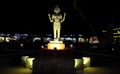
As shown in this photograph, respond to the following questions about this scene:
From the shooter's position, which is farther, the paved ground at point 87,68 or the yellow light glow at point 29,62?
the yellow light glow at point 29,62

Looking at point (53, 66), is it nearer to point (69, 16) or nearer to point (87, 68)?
point (87, 68)

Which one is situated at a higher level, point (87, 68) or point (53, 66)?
point (53, 66)

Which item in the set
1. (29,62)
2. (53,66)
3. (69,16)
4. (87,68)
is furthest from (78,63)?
(69,16)

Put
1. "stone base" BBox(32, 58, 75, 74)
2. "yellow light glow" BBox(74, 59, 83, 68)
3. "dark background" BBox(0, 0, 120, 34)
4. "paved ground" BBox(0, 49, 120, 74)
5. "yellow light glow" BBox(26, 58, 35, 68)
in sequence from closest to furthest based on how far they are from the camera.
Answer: "stone base" BBox(32, 58, 75, 74) < "paved ground" BBox(0, 49, 120, 74) < "yellow light glow" BBox(74, 59, 83, 68) < "yellow light glow" BBox(26, 58, 35, 68) < "dark background" BBox(0, 0, 120, 34)

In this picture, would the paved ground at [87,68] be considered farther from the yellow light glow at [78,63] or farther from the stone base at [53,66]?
the stone base at [53,66]

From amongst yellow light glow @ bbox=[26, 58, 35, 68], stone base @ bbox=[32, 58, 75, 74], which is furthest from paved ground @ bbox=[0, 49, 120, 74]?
stone base @ bbox=[32, 58, 75, 74]

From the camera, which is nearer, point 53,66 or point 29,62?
point 53,66

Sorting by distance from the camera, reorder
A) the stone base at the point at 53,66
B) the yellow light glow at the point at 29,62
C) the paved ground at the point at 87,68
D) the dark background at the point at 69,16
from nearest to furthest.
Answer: the stone base at the point at 53,66, the paved ground at the point at 87,68, the yellow light glow at the point at 29,62, the dark background at the point at 69,16

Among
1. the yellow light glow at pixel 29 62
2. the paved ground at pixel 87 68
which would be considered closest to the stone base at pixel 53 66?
the paved ground at pixel 87 68

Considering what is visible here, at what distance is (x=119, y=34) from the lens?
68.8m

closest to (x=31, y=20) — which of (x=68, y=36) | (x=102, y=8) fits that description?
(x=102, y=8)

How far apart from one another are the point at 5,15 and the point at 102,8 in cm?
1362

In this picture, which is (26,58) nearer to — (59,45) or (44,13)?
(59,45)

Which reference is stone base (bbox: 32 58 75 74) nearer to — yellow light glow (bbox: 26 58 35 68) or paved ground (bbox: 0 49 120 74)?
paved ground (bbox: 0 49 120 74)
